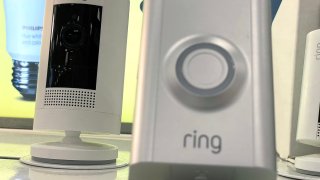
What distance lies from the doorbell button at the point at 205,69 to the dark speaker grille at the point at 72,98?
328 mm

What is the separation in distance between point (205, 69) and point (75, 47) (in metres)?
0.36

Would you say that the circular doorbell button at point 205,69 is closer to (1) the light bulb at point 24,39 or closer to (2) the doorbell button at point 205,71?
(2) the doorbell button at point 205,71

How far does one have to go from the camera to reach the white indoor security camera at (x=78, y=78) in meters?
0.68

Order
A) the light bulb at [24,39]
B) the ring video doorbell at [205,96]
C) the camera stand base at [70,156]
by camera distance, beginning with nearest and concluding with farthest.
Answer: the ring video doorbell at [205,96] < the camera stand base at [70,156] < the light bulb at [24,39]

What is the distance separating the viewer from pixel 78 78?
0.68 meters

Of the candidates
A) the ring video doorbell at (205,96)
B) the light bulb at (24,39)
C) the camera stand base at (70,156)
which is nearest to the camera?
the ring video doorbell at (205,96)

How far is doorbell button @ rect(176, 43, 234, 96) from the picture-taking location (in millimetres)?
372

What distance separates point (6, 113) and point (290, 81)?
813 millimetres

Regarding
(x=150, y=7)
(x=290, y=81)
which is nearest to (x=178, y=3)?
(x=150, y=7)

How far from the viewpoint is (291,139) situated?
933 mm

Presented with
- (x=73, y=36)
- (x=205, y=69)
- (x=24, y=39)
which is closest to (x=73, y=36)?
(x=73, y=36)

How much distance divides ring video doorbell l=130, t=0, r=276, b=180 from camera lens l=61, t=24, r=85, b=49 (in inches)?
11.8

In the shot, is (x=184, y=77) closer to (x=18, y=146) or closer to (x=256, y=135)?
(x=256, y=135)

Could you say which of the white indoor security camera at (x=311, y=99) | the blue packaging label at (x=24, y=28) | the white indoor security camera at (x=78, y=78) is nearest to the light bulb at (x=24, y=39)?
the blue packaging label at (x=24, y=28)
